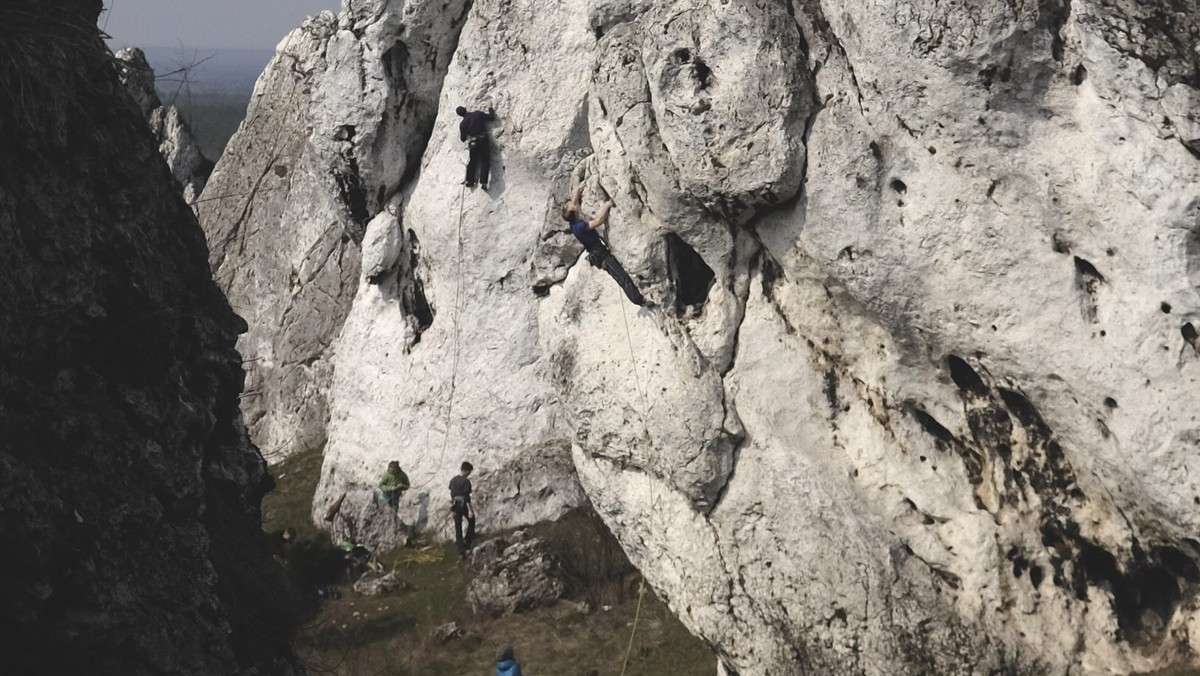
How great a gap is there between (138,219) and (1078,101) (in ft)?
27.7

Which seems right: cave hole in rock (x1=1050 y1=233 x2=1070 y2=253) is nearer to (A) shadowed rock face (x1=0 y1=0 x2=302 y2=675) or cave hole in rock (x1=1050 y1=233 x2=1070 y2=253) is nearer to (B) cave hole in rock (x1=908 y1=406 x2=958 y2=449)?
(B) cave hole in rock (x1=908 y1=406 x2=958 y2=449)

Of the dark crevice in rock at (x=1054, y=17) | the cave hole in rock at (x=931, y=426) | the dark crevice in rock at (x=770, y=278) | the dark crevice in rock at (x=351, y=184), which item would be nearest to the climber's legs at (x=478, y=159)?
the dark crevice in rock at (x=351, y=184)

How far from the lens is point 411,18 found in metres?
20.2

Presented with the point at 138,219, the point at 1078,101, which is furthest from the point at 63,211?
the point at 1078,101

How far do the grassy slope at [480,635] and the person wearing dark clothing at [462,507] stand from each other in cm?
43

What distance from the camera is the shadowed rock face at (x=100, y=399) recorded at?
5629 millimetres

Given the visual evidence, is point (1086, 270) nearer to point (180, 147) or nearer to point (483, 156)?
point (483, 156)

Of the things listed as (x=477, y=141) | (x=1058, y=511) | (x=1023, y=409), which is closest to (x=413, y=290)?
(x=477, y=141)

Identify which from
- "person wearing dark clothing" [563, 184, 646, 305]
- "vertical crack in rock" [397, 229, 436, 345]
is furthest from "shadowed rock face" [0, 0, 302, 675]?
"vertical crack in rock" [397, 229, 436, 345]

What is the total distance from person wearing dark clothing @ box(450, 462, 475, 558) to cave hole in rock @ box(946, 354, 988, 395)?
28.5 ft

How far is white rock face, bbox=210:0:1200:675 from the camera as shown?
423 inches

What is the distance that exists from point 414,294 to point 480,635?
7199mm

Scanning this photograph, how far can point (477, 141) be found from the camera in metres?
19.2

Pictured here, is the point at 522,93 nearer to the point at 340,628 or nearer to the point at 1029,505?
the point at 340,628
